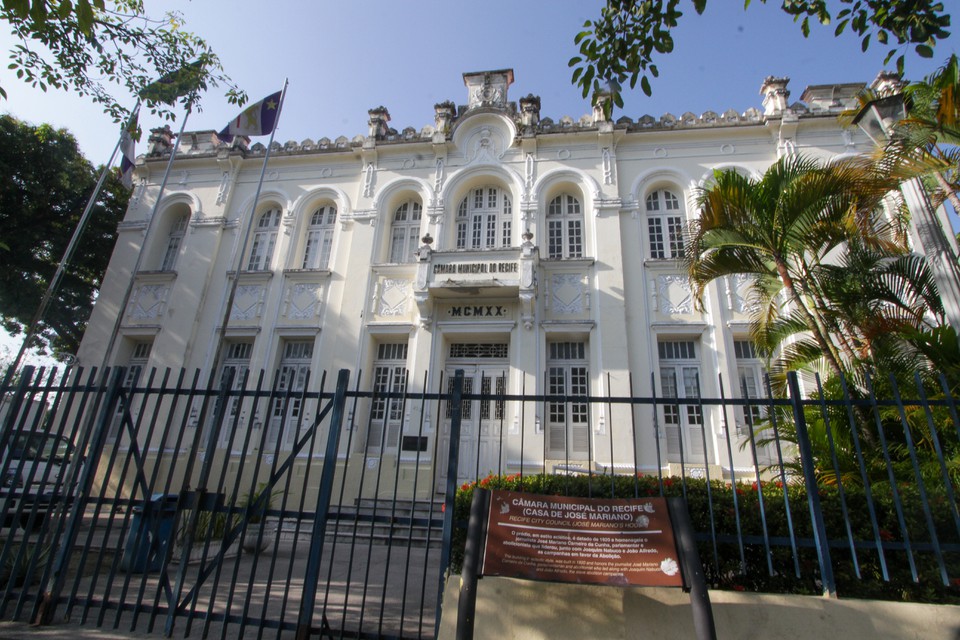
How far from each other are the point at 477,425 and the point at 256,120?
32.8ft

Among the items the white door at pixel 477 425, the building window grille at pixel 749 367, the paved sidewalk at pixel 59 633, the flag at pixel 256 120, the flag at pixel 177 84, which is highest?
the flag at pixel 256 120

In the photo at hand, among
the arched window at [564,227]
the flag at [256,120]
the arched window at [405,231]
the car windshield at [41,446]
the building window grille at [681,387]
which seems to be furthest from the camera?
the arched window at [405,231]

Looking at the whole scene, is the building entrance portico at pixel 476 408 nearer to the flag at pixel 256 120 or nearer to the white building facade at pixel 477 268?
the white building facade at pixel 477 268

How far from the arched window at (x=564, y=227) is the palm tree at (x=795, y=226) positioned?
5460mm

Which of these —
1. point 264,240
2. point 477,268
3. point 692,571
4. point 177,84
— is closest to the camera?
point 692,571

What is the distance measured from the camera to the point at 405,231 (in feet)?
46.3

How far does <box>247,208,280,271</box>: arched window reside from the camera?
14.4m

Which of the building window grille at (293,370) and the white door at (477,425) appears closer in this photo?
the white door at (477,425)

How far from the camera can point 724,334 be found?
11359 millimetres

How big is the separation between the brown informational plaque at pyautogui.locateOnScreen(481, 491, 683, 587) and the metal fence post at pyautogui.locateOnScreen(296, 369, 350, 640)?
59.3 inches

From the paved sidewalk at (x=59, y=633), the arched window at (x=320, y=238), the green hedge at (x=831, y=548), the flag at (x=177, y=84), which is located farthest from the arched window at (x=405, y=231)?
the paved sidewalk at (x=59, y=633)

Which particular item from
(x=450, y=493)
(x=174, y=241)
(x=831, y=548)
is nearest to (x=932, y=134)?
(x=831, y=548)

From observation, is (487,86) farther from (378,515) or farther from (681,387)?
(378,515)

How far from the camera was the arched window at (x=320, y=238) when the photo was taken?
46.5 feet
